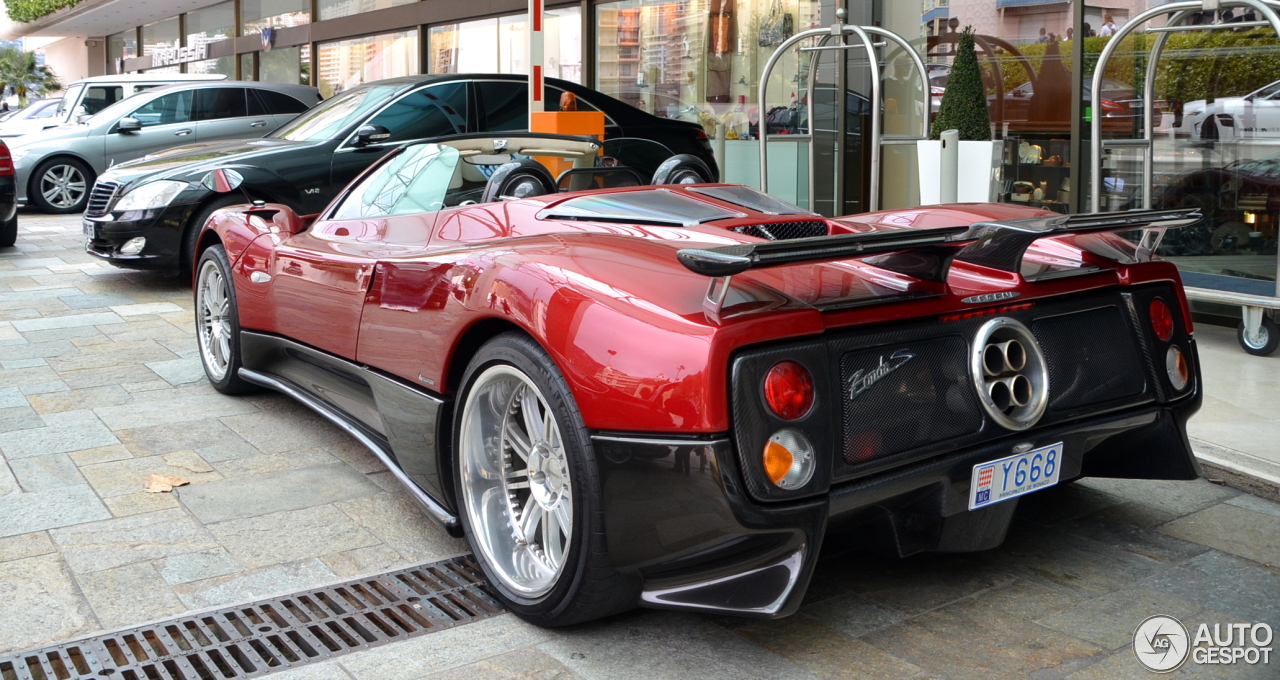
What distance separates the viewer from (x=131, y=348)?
6562mm

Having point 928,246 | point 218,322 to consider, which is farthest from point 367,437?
point 928,246

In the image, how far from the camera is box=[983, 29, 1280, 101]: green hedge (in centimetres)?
651

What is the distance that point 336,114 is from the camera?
29.2 ft

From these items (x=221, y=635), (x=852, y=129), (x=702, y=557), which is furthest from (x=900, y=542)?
(x=852, y=129)

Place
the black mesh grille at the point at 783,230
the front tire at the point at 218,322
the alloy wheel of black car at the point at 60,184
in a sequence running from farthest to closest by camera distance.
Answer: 1. the alloy wheel of black car at the point at 60,184
2. the front tire at the point at 218,322
3. the black mesh grille at the point at 783,230

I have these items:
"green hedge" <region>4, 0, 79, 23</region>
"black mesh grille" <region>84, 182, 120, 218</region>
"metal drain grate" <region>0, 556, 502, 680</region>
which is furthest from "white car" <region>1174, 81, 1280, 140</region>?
"green hedge" <region>4, 0, 79, 23</region>

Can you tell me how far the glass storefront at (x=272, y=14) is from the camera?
22.0 m

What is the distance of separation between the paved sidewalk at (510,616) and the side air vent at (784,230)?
941 mm

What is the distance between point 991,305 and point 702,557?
1034 mm

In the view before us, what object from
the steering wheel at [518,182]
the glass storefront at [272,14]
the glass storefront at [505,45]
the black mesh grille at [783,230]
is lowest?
the black mesh grille at [783,230]

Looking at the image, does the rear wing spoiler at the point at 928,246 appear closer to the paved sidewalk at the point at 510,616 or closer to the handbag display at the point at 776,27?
the paved sidewalk at the point at 510,616

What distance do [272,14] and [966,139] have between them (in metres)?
19.7

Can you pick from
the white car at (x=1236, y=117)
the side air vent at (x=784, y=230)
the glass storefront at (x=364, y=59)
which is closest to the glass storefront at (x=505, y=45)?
the glass storefront at (x=364, y=59)

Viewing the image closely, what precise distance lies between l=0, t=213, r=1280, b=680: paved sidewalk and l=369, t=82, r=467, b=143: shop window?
4016mm
